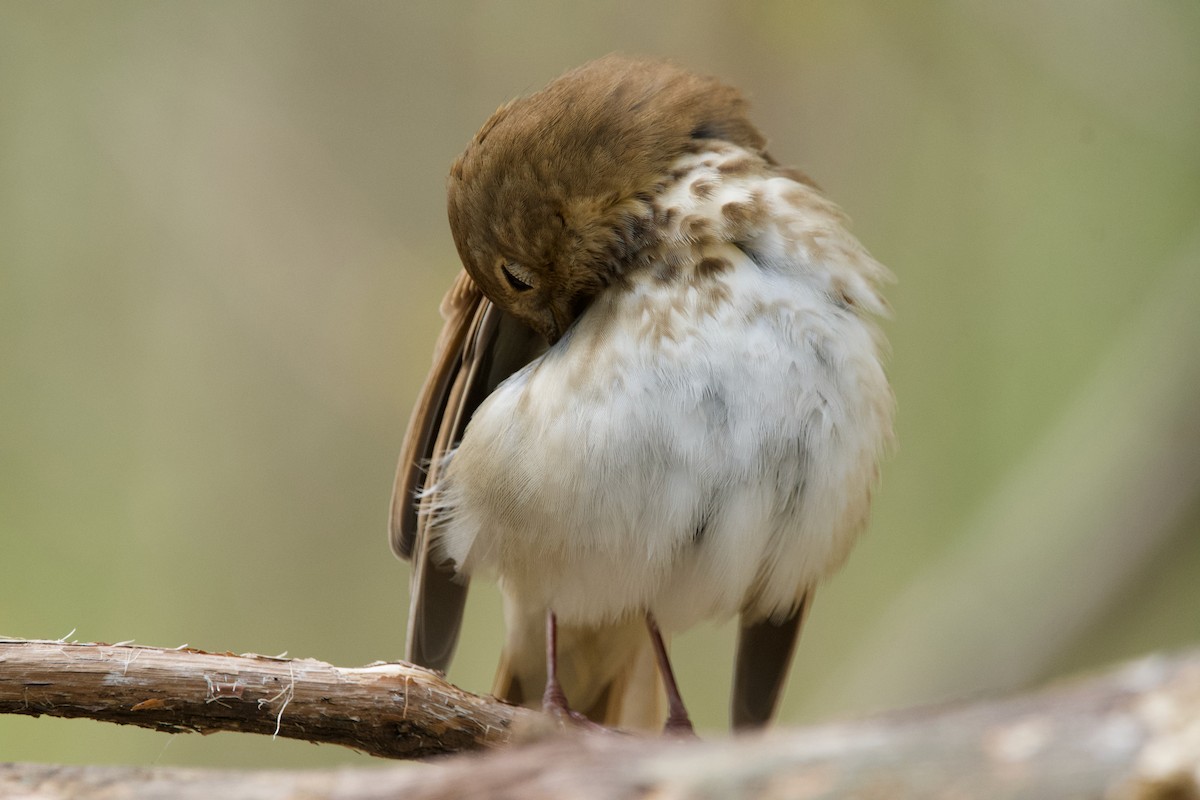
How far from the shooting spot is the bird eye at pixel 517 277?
8.09ft

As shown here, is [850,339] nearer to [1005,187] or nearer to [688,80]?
[688,80]

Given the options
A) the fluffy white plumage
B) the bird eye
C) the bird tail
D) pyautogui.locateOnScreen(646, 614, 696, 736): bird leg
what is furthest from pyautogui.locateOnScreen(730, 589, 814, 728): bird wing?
the bird eye

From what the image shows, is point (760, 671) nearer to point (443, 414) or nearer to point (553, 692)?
point (553, 692)

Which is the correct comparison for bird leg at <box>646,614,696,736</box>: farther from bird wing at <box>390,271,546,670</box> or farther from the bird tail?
bird wing at <box>390,271,546,670</box>

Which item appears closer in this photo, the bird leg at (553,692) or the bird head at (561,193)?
the bird head at (561,193)

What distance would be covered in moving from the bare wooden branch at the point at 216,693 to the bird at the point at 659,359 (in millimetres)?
576

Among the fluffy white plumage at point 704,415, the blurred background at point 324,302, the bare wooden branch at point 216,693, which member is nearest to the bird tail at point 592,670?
the fluffy white plumage at point 704,415

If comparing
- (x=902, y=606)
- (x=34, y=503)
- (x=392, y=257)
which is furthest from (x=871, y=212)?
(x=34, y=503)

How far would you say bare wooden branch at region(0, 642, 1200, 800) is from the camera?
1078 mm

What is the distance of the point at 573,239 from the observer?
243 cm

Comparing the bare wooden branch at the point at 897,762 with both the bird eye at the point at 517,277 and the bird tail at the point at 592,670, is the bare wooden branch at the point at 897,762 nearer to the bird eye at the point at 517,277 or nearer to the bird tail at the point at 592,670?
the bird eye at the point at 517,277

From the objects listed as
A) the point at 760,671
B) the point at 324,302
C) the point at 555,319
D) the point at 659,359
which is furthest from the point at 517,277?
the point at 324,302

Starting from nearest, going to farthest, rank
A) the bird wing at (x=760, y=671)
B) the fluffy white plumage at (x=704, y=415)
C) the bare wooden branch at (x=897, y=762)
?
the bare wooden branch at (x=897, y=762)
the fluffy white plumage at (x=704, y=415)
the bird wing at (x=760, y=671)

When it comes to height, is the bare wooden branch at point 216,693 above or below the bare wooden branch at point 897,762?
above
